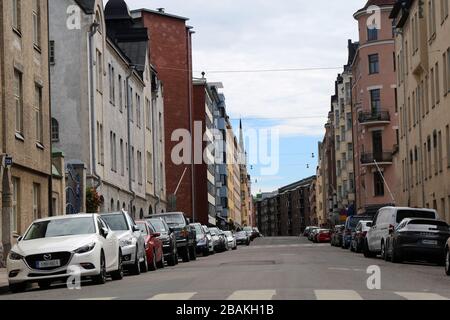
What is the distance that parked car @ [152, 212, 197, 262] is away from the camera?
37.0 meters

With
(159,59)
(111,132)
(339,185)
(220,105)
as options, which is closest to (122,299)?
(111,132)

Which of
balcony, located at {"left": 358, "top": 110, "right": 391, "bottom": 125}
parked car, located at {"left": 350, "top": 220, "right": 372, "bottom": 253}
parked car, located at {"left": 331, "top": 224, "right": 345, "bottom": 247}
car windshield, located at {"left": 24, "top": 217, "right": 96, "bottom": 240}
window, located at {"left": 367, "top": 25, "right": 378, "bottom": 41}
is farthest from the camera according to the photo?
window, located at {"left": 367, "top": 25, "right": 378, "bottom": 41}

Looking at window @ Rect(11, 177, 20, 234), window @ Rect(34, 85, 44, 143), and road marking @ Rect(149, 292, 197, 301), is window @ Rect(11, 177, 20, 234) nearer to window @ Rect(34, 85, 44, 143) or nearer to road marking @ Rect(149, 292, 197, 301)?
window @ Rect(34, 85, 44, 143)

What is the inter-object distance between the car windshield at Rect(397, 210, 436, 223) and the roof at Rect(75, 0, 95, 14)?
19097mm

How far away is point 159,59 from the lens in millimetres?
85062

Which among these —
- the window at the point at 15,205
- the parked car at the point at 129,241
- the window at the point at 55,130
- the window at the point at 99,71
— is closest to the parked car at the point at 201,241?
the window at the point at 55,130

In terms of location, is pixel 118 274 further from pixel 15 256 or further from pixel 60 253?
pixel 15 256

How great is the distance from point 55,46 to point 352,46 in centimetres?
6737

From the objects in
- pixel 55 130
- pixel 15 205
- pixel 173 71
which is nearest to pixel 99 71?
pixel 55 130

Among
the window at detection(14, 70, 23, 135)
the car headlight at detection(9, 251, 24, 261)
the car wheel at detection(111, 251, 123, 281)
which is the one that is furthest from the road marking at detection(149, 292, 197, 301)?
the window at detection(14, 70, 23, 135)

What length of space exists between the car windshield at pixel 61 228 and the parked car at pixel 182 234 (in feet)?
46.7

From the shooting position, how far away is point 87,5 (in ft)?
151

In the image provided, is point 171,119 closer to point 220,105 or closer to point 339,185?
point 339,185
